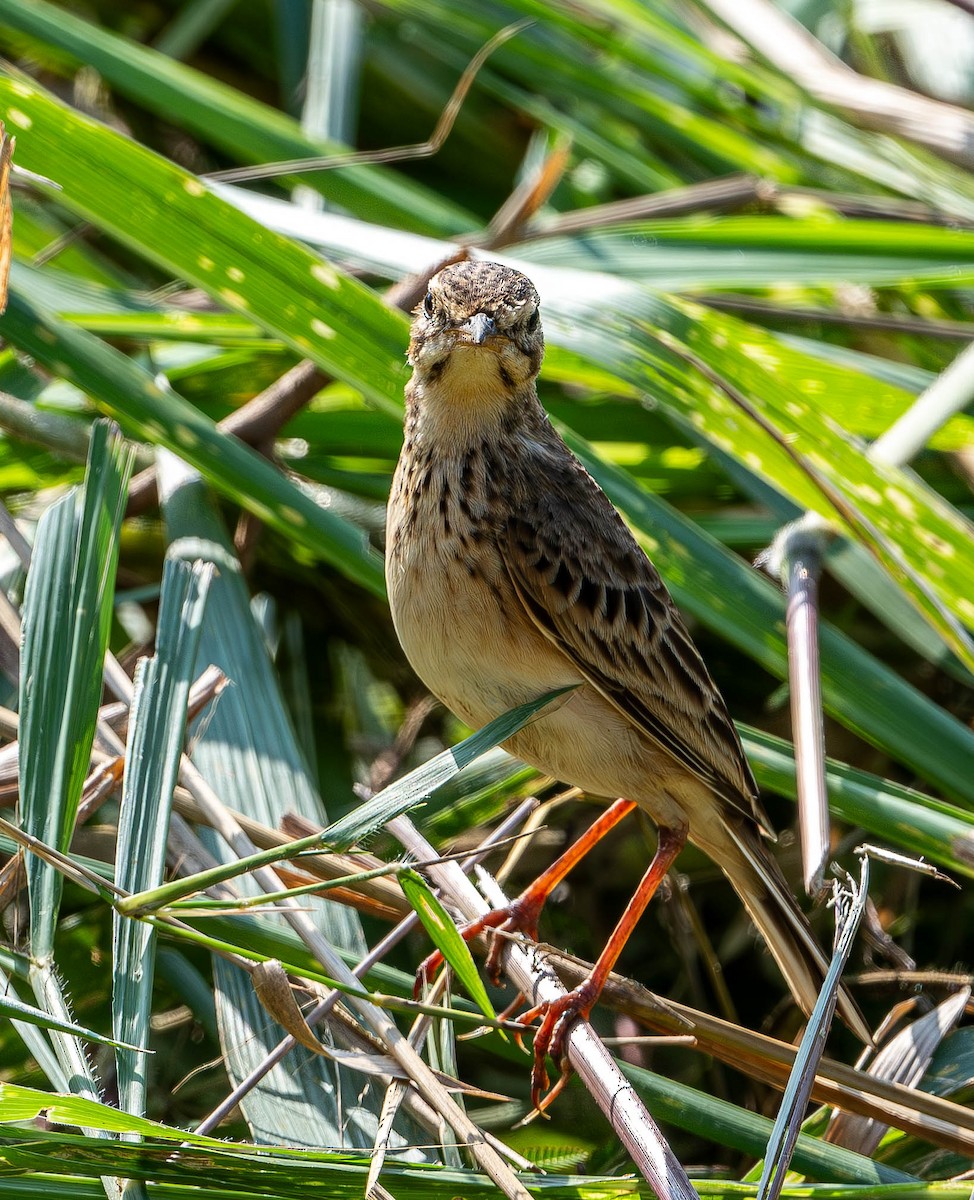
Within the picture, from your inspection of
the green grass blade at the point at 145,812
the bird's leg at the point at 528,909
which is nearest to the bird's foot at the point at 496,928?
the bird's leg at the point at 528,909

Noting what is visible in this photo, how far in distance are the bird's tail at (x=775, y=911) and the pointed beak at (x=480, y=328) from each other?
1.17 meters

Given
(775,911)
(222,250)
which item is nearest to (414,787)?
(775,911)

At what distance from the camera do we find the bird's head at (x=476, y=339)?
2746 millimetres

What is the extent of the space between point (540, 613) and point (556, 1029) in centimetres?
78

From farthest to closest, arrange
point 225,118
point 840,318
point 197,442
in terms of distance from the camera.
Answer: point 225,118, point 840,318, point 197,442

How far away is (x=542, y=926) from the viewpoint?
3.56m

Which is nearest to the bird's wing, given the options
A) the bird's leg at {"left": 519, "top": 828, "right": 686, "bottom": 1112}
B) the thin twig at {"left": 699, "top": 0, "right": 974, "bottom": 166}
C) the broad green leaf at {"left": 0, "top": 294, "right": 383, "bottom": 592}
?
the bird's leg at {"left": 519, "top": 828, "right": 686, "bottom": 1112}

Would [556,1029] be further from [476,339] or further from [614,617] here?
[476,339]

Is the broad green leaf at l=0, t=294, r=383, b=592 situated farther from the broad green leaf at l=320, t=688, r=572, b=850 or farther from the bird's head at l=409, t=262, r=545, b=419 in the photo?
the broad green leaf at l=320, t=688, r=572, b=850

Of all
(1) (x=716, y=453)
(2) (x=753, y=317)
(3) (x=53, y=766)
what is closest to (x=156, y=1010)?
(3) (x=53, y=766)

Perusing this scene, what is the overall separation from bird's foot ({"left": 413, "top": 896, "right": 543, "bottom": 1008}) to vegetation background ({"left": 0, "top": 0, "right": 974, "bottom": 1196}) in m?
0.13

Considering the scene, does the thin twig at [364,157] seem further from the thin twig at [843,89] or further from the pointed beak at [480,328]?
the pointed beak at [480,328]

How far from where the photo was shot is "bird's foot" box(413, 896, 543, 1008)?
8.98 feet

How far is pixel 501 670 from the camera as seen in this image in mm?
2752
